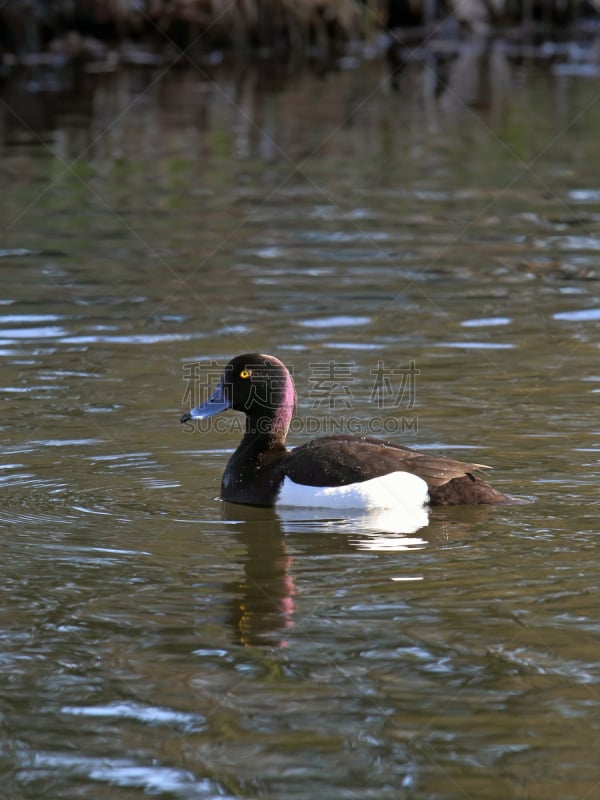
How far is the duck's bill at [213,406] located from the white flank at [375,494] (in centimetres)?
77

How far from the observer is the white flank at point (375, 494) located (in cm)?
732

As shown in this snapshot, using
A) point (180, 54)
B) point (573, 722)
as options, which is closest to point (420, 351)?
point (573, 722)

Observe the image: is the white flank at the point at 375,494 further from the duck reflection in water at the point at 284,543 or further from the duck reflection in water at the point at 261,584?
the duck reflection in water at the point at 261,584

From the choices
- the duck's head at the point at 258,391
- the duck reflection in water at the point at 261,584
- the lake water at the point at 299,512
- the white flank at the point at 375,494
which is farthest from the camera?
the duck's head at the point at 258,391

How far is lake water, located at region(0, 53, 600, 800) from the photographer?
4840mm

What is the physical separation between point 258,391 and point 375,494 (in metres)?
1.09

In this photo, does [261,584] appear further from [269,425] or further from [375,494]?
[269,425]

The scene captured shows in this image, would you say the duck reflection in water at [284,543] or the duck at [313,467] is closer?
the duck reflection in water at [284,543]

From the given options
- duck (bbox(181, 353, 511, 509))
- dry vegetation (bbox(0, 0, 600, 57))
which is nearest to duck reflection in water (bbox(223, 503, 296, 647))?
duck (bbox(181, 353, 511, 509))

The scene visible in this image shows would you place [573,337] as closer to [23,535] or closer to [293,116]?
[23,535]

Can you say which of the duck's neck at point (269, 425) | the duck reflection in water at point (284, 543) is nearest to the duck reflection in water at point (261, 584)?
the duck reflection in water at point (284, 543)

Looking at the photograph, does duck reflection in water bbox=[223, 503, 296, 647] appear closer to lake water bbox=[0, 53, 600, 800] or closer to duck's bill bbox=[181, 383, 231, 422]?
lake water bbox=[0, 53, 600, 800]

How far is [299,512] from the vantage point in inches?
297

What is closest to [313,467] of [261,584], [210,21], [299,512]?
[299,512]
